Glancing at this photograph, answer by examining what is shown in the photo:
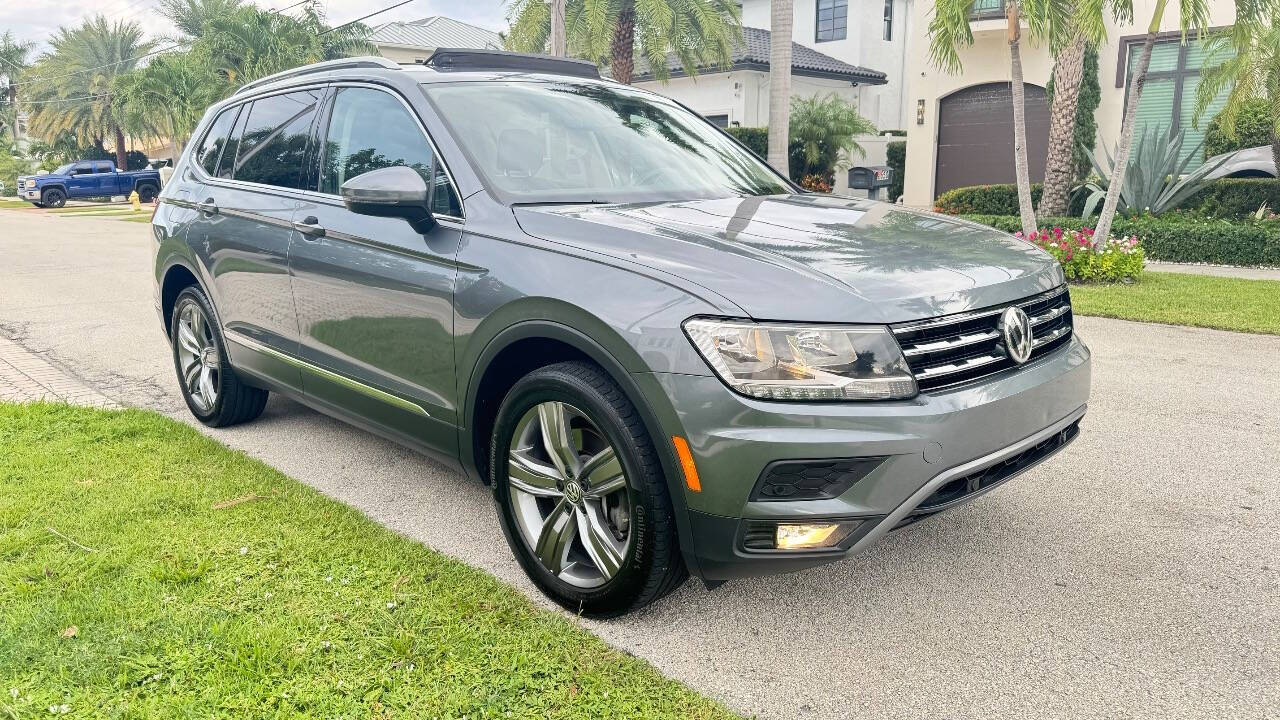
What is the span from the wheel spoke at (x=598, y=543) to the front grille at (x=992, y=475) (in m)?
0.92

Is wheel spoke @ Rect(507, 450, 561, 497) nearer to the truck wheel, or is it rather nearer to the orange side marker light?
the orange side marker light

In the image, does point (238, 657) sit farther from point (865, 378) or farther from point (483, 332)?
point (865, 378)

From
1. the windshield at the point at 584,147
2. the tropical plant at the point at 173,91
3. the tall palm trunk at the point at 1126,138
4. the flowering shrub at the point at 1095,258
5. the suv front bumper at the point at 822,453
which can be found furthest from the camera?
the tropical plant at the point at 173,91

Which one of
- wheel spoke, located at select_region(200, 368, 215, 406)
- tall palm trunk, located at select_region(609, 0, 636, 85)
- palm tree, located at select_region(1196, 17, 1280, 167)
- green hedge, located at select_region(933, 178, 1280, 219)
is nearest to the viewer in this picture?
wheel spoke, located at select_region(200, 368, 215, 406)

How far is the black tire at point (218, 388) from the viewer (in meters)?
5.14

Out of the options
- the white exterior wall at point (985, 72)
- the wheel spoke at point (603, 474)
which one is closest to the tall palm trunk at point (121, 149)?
the white exterior wall at point (985, 72)

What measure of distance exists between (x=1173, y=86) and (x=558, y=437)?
1930cm

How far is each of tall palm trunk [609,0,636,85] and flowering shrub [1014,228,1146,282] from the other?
12911mm

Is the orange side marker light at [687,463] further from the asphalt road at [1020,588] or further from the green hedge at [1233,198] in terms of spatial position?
the green hedge at [1233,198]

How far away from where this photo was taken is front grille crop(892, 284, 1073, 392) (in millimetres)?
2730

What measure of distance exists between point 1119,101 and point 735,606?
19075mm

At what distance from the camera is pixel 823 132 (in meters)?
26.2

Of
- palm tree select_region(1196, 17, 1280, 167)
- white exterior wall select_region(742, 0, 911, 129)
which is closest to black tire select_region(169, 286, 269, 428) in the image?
palm tree select_region(1196, 17, 1280, 167)

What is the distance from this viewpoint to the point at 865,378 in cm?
266
